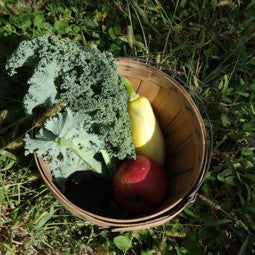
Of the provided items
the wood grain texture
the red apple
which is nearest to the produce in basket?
the red apple

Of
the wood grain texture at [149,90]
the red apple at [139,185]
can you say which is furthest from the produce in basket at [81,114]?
the wood grain texture at [149,90]

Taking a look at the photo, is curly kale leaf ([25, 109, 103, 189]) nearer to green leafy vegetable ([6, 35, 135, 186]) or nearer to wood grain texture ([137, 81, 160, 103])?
green leafy vegetable ([6, 35, 135, 186])

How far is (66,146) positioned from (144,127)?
1.40 ft

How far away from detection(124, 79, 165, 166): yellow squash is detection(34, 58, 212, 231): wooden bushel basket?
0.28ft

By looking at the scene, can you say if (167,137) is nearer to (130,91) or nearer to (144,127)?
(144,127)

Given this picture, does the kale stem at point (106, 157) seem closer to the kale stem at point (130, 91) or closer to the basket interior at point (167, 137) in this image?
the basket interior at point (167, 137)

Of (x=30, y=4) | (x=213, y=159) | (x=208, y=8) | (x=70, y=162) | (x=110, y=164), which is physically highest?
(x=30, y=4)

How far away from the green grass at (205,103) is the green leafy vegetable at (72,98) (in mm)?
202

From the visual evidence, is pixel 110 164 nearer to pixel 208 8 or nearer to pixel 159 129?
pixel 159 129

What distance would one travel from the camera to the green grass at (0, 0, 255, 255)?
1.89 meters

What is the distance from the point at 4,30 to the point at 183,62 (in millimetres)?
1090

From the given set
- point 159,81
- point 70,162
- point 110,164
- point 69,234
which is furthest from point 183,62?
point 69,234

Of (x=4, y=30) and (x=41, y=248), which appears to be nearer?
(x=41, y=248)

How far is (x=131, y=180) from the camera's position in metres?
1.78
